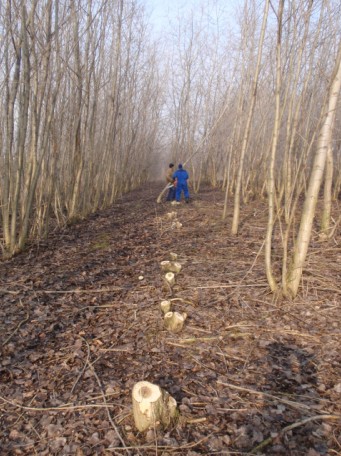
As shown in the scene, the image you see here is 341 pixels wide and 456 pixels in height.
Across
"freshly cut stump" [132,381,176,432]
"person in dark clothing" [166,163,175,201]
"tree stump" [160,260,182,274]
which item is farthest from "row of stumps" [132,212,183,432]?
"person in dark clothing" [166,163,175,201]

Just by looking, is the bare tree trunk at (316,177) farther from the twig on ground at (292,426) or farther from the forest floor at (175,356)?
the twig on ground at (292,426)

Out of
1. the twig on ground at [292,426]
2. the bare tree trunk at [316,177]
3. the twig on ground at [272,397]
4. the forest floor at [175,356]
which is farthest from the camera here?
the bare tree trunk at [316,177]

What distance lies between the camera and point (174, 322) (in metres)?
3.04

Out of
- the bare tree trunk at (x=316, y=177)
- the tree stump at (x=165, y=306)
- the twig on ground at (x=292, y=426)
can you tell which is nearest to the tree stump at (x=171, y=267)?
the tree stump at (x=165, y=306)

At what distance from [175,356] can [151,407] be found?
82cm

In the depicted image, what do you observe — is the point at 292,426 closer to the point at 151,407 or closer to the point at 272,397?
the point at 272,397

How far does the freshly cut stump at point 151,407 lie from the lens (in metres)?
1.94

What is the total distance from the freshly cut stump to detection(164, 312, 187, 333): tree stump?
101cm

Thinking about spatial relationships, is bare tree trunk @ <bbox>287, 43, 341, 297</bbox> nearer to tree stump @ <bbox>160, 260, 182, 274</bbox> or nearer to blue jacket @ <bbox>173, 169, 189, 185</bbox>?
tree stump @ <bbox>160, 260, 182, 274</bbox>

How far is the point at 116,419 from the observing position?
2.14 metres

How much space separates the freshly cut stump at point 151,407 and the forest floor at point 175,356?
67mm

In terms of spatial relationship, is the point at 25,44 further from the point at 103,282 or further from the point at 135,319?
the point at 135,319

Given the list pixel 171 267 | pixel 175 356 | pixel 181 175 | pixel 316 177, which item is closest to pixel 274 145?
pixel 316 177

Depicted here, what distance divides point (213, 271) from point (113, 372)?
85.4 inches
